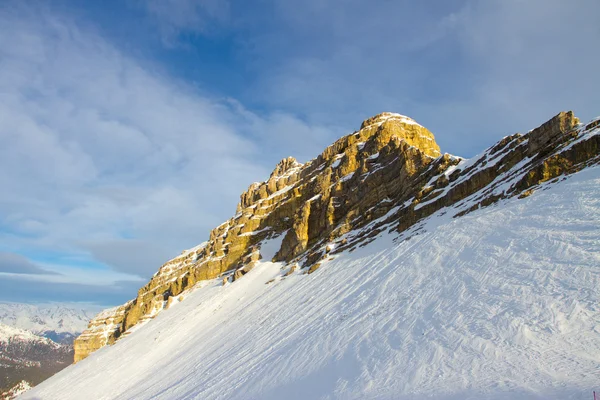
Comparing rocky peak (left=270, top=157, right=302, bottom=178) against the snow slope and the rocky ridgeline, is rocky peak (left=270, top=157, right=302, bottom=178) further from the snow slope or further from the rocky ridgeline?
the snow slope

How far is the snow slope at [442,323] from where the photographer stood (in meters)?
13.5

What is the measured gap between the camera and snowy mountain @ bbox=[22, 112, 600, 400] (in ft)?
47.1

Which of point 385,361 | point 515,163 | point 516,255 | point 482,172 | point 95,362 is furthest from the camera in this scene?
point 95,362

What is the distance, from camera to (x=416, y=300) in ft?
72.1

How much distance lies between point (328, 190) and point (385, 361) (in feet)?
172

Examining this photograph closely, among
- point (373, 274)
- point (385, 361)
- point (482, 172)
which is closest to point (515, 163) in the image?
point (482, 172)

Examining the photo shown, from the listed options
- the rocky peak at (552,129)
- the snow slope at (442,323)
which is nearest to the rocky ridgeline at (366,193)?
the rocky peak at (552,129)

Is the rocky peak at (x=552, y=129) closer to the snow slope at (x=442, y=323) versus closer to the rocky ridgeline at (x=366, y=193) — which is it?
the rocky ridgeline at (x=366, y=193)

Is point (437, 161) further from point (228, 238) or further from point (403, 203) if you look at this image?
point (228, 238)

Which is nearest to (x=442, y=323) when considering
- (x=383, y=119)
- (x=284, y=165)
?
(x=383, y=119)

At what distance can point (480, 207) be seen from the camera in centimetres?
3225

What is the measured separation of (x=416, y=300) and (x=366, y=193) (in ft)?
127

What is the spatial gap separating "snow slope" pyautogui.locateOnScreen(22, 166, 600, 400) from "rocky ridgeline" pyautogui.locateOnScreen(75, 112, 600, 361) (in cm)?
349

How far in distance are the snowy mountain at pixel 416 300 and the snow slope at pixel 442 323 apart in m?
0.10
